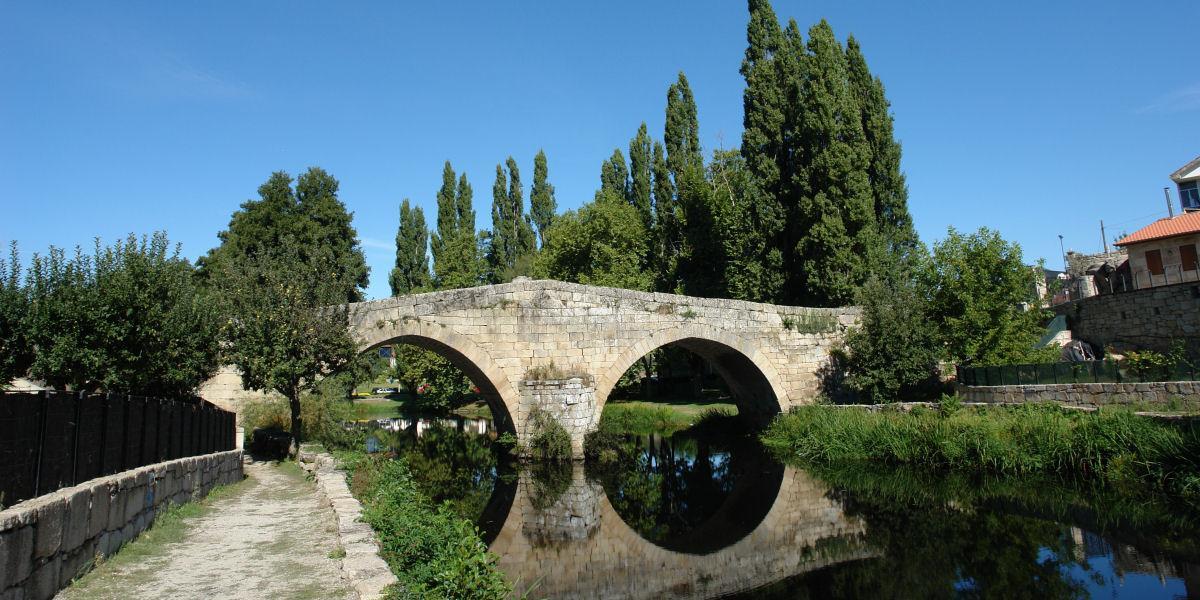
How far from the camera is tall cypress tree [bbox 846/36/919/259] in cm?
2481

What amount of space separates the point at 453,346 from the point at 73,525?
10431 mm

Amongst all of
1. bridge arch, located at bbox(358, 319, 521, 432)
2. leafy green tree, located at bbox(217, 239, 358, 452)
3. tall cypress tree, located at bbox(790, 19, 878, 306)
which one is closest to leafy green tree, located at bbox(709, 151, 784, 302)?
tall cypress tree, located at bbox(790, 19, 878, 306)

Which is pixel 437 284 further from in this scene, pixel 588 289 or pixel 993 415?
pixel 993 415

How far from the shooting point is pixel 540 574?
795 cm

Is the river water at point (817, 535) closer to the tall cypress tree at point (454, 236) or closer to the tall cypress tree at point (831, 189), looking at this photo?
the tall cypress tree at point (831, 189)

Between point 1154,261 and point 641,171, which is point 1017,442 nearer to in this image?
point 1154,261

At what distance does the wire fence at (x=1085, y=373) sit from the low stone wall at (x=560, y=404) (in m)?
9.49

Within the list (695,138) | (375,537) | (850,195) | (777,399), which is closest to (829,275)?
(850,195)

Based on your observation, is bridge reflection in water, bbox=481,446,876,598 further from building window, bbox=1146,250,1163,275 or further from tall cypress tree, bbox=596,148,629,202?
tall cypress tree, bbox=596,148,629,202

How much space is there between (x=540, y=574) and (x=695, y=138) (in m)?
26.4

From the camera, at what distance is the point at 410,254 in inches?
1650

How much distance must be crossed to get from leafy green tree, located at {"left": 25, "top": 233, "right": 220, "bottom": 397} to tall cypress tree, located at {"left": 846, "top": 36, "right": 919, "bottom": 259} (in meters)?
21.7

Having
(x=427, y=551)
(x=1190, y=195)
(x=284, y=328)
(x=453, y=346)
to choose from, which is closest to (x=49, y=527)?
(x=427, y=551)

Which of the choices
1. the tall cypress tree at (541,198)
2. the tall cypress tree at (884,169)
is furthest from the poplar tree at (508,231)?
the tall cypress tree at (884,169)
